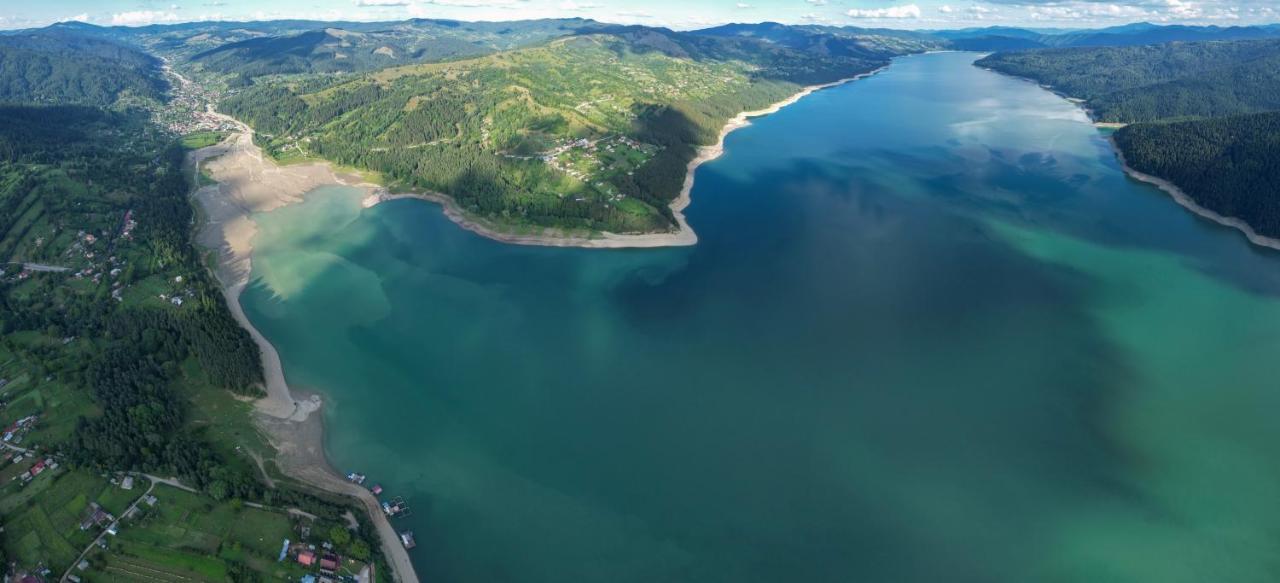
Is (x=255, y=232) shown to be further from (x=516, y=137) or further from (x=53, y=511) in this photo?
(x=53, y=511)

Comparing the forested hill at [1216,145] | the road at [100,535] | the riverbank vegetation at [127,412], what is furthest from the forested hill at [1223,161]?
the road at [100,535]

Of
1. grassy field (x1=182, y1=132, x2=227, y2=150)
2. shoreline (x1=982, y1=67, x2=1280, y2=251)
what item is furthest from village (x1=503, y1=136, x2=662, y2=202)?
shoreline (x1=982, y1=67, x2=1280, y2=251)

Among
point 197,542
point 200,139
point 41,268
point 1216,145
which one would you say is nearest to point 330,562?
point 197,542

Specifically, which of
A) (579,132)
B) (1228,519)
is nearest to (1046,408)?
(1228,519)

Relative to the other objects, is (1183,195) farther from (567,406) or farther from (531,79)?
(531,79)

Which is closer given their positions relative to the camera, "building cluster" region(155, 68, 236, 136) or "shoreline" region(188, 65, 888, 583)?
"shoreline" region(188, 65, 888, 583)

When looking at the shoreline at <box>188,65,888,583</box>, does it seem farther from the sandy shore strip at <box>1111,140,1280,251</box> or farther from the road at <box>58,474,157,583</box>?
the sandy shore strip at <box>1111,140,1280,251</box>

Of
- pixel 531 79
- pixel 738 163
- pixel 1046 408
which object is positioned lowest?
pixel 1046 408
